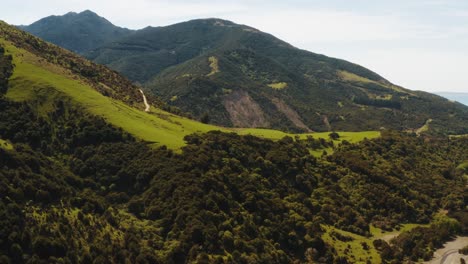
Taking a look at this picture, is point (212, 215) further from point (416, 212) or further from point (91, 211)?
point (416, 212)

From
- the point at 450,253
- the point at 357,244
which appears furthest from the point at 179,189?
the point at 450,253

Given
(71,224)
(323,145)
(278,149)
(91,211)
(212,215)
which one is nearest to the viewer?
(71,224)

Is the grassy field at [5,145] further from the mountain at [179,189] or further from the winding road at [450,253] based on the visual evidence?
the winding road at [450,253]

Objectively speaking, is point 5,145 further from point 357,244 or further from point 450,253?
point 450,253

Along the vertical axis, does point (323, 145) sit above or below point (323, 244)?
above

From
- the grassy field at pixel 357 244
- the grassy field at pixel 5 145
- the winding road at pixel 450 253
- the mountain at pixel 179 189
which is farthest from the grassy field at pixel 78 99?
the winding road at pixel 450 253

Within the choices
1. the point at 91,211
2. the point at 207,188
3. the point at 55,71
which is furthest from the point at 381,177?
the point at 55,71

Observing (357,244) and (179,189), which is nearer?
(179,189)

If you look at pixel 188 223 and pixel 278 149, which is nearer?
pixel 188 223
